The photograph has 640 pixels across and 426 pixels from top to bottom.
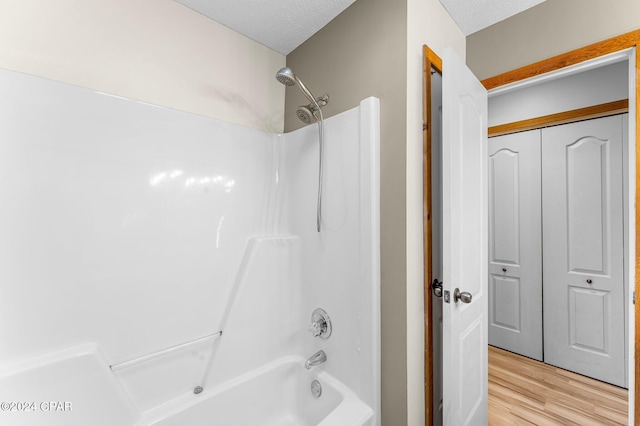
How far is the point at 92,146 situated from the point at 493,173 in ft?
10.7

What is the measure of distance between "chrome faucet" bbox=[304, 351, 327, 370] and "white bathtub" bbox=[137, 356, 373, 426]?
0.08m

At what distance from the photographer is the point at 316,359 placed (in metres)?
1.53

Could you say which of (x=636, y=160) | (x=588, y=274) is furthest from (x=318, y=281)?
(x=588, y=274)

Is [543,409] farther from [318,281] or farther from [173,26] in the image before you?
[173,26]

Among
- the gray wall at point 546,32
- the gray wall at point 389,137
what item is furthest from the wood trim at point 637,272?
the gray wall at point 389,137

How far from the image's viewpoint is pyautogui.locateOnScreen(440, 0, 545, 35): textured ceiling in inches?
56.6

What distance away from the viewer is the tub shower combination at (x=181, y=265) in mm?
1055

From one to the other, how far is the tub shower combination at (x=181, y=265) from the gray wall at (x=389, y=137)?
0.06 m

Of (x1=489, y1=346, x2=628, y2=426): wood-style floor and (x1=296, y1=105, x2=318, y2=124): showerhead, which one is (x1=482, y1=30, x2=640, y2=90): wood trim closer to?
(x1=296, y1=105, x2=318, y2=124): showerhead

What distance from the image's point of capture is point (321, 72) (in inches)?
64.7

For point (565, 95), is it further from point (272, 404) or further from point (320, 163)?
point (272, 404)

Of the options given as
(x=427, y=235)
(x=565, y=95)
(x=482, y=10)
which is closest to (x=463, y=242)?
(x=427, y=235)

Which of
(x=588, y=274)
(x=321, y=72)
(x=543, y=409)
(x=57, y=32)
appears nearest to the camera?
(x=57, y=32)

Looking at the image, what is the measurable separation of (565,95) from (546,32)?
51.8 inches
